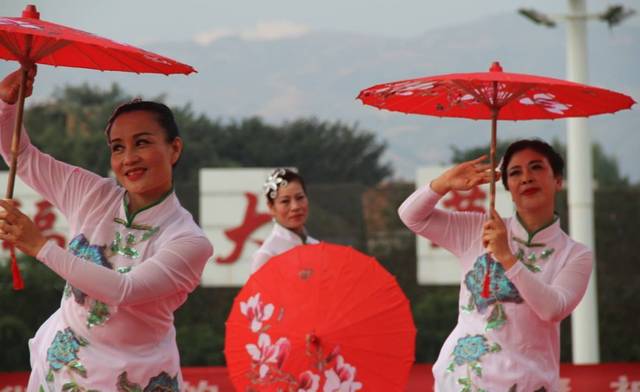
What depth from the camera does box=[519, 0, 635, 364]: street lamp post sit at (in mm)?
13000

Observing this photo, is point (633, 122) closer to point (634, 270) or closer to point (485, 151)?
point (485, 151)

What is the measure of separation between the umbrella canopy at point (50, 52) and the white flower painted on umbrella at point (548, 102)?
1461 mm

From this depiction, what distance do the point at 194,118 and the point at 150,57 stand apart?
772 inches

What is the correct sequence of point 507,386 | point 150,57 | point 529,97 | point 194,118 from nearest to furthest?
point 150,57 → point 507,386 → point 529,97 → point 194,118

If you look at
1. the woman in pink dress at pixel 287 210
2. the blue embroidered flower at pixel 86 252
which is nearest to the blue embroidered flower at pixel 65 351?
the blue embroidered flower at pixel 86 252

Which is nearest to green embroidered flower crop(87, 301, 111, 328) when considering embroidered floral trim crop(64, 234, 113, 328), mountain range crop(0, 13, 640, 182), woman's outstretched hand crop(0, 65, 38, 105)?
embroidered floral trim crop(64, 234, 113, 328)

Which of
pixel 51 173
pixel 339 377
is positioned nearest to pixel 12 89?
→ pixel 51 173

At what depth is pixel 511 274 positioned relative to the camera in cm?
421

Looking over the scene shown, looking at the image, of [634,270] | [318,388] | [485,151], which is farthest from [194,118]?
[318,388]

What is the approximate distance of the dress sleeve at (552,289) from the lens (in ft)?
13.8

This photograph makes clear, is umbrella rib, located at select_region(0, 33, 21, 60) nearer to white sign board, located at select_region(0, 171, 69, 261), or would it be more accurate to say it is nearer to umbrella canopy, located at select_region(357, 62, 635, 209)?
umbrella canopy, located at select_region(357, 62, 635, 209)

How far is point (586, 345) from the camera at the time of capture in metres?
13.3

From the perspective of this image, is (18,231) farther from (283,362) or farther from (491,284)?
(283,362)

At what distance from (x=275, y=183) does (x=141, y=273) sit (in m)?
3.29
